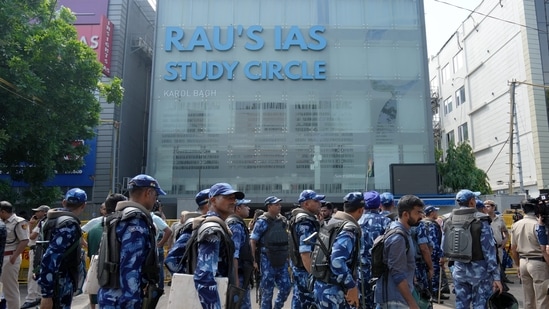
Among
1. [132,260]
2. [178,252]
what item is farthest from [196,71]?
[132,260]

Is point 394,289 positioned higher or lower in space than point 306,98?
lower

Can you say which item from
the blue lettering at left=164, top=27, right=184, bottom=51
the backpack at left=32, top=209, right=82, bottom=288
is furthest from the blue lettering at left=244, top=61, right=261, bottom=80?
the backpack at left=32, top=209, right=82, bottom=288

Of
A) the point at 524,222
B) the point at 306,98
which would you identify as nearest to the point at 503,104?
the point at 306,98

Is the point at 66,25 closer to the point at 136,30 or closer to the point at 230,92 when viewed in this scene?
the point at 230,92

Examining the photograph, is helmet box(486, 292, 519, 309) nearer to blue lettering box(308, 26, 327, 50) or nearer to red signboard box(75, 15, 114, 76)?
blue lettering box(308, 26, 327, 50)

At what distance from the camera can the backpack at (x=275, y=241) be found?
20.7 feet

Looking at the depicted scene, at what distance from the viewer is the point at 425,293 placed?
15.8 ft

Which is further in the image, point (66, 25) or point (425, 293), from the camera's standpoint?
point (66, 25)

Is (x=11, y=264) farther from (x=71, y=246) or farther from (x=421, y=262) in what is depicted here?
(x=421, y=262)

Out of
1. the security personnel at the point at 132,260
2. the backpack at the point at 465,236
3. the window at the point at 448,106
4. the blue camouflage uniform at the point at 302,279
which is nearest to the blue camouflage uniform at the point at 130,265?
the security personnel at the point at 132,260

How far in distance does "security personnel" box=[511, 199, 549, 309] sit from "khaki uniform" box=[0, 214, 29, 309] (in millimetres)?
7851

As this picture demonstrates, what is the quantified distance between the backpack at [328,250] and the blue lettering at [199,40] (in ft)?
64.6

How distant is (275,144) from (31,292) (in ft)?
47.4

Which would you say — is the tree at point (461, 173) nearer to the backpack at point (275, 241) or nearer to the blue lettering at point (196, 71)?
the blue lettering at point (196, 71)
